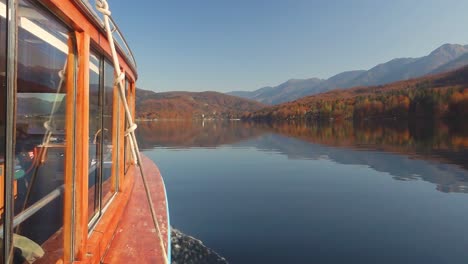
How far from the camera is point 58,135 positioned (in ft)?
10.1

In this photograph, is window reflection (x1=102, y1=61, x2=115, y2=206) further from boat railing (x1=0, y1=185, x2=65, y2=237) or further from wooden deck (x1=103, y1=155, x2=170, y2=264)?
boat railing (x1=0, y1=185, x2=65, y2=237)

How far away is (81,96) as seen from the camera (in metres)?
2.89

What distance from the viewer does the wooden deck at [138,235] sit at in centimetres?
379

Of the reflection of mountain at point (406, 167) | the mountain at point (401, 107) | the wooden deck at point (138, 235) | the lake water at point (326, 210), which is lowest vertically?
the lake water at point (326, 210)

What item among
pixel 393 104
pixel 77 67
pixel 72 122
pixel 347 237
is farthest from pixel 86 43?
pixel 393 104

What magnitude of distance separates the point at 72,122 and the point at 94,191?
1444mm

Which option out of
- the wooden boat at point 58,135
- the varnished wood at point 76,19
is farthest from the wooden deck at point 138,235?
the varnished wood at point 76,19

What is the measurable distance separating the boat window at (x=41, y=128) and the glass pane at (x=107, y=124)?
2.79 ft

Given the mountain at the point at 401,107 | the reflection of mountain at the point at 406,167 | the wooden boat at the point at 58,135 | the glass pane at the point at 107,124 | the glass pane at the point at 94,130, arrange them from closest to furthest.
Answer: the wooden boat at the point at 58,135 < the glass pane at the point at 94,130 < the glass pane at the point at 107,124 < the reflection of mountain at the point at 406,167 < the mountain at the point at 401,107

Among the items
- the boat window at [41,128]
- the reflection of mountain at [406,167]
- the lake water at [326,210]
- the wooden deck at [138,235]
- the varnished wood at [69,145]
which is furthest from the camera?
the reflection of mountain at [406,167]

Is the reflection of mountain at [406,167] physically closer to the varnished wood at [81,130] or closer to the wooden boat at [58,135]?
the wooden boat at [58,135]

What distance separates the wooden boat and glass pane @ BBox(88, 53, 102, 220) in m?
0.01

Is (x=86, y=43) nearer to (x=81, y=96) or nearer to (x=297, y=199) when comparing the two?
(x=81, y=96)

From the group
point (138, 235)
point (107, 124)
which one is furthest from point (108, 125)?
point (138, 235)
